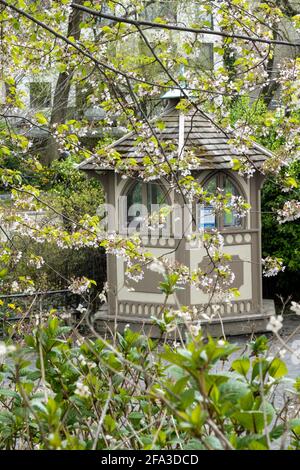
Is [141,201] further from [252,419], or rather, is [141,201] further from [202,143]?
[252,419]

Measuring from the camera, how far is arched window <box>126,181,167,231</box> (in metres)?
12.6

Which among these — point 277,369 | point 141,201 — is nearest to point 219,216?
point 141,201

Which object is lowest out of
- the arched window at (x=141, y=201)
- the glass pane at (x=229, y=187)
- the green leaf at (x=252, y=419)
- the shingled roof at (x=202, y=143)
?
the green leaf at (x=252, y=419)

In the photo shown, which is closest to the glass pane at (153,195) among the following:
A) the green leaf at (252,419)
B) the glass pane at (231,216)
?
the glass pane at (231,216)

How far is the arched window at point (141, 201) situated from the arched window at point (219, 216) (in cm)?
64

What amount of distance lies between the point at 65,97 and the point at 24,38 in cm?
1162

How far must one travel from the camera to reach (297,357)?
2.32m

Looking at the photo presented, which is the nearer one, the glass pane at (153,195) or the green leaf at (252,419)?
the green leaf at (252,419)

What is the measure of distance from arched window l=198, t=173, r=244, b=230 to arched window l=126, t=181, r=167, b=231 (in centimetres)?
64

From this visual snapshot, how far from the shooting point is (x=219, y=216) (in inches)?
491

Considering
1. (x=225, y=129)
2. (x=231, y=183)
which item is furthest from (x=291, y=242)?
(x=225, y=129)

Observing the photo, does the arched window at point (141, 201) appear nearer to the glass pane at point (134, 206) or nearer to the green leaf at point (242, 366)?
the glass pane at point (134, 206)

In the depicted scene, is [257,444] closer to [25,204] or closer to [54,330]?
[54,330]

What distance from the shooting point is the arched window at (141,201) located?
12.6 meters
